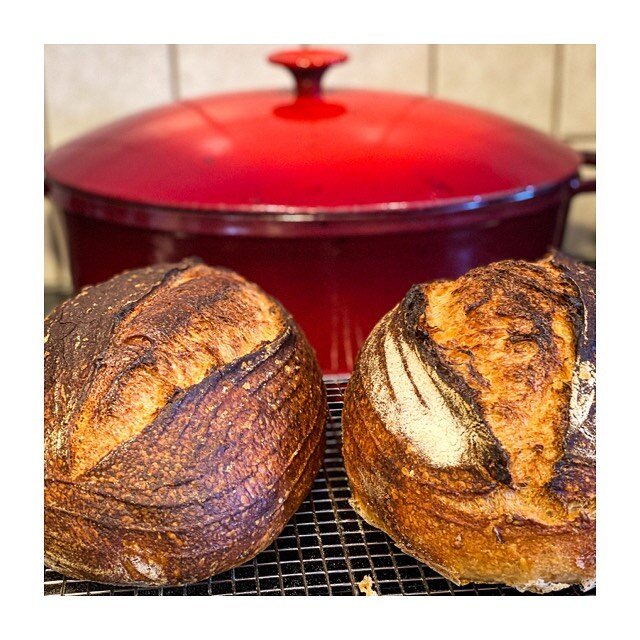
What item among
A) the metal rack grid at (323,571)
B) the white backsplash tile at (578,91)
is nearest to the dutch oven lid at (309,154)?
the metal rack grid at (323,571)

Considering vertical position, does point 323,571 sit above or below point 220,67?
below

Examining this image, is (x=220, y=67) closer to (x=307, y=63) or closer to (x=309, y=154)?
(x=307, y=63)

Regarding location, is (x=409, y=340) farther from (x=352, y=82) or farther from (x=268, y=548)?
(x=352, y=82)

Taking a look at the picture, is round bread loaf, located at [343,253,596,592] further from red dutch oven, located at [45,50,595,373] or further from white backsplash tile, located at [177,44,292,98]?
white backsplash tile, located at [177,44,292,98]

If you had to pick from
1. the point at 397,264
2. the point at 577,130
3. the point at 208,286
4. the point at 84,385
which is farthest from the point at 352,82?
the point at 84,385

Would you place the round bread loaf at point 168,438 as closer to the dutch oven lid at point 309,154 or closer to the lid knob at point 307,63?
the dutch oven lid at point 309,154

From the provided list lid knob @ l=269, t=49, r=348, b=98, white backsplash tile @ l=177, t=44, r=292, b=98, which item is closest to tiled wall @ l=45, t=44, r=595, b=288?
white backsplash tile @ l=177, t=44, r=292, b=98

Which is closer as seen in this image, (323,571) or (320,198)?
(323,571)

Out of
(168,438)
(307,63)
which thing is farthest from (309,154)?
(168,438)
